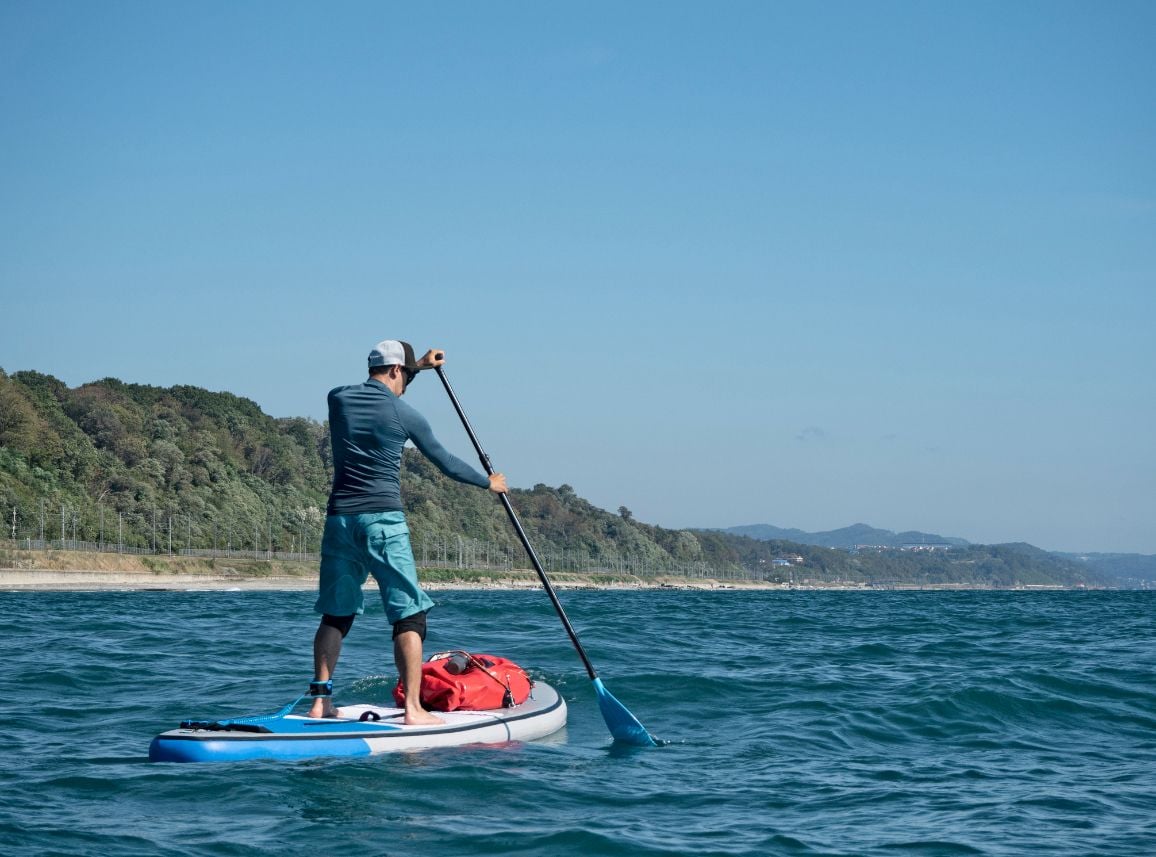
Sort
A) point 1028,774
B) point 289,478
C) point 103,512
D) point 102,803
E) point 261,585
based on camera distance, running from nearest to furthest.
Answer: point 102,803
point 1028,774
point 261,585
point 103,512
point 289,478

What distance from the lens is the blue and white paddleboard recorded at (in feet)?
25.1

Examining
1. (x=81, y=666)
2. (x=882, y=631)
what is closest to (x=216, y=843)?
(x=81, y=666)

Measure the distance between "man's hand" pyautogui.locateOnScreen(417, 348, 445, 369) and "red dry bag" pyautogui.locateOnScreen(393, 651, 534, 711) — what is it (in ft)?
7.65

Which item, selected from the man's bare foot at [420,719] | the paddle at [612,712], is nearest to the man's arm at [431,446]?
the paddle at [612,712]

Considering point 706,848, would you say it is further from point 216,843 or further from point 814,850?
point 216,843

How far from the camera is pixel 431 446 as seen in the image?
8.62 metres

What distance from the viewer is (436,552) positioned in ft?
590

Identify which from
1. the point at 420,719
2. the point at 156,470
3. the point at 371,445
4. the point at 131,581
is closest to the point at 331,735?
the point at 420,719

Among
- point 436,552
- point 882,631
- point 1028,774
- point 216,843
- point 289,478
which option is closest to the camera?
point 216,843

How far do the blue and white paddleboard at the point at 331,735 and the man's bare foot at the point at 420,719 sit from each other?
0.07 meters

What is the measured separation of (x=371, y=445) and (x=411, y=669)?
1588mm

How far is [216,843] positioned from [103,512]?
11968cm

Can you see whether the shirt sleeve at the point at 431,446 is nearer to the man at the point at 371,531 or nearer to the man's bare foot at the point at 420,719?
the man at the point at 371,531

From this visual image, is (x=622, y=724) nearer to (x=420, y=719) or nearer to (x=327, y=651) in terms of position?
(x=420, y=719)
